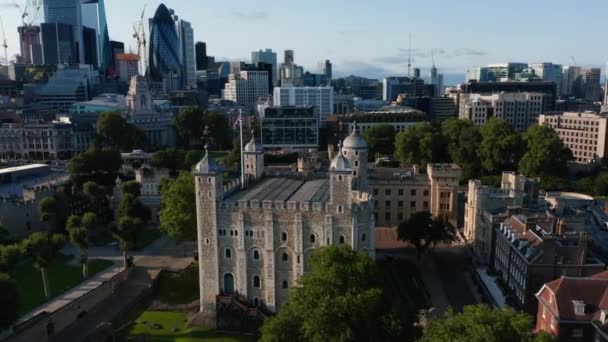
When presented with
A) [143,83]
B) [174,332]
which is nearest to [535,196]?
[174,332]

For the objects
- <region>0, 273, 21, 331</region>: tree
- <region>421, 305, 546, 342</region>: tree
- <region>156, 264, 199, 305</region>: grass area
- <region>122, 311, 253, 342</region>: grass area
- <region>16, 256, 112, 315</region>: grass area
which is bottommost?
<region>122, 311, 253, 342</region>: grass area

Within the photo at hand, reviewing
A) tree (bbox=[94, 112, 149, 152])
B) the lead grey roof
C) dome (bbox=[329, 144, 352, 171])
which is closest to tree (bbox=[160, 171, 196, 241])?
the lead grey roof

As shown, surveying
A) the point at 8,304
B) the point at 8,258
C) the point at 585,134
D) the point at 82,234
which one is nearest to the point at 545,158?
the point at 585,134

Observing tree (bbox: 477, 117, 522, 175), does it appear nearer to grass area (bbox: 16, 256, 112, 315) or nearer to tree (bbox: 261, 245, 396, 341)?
tree (bbox: 261, 245, 396, 341)

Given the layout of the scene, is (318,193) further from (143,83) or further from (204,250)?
(143,83)

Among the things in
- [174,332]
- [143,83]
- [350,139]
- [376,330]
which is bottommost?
[174,332]

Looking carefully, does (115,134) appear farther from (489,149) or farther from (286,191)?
(489,149)
